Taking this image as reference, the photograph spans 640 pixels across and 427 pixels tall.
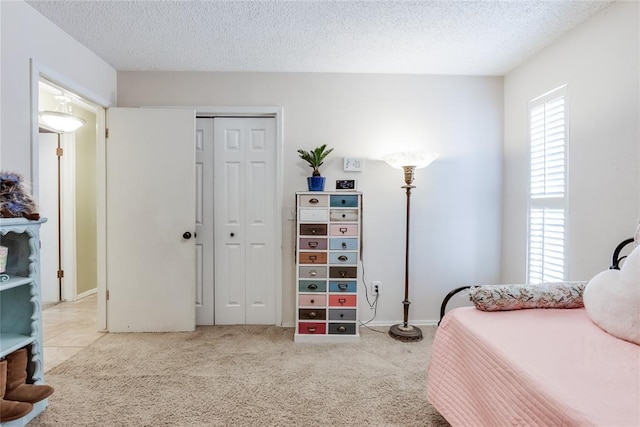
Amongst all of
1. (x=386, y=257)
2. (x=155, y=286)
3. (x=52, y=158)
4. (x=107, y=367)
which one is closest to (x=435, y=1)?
(x=386, y=257)

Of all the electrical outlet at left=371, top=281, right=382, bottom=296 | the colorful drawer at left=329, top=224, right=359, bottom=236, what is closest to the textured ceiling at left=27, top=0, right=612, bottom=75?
the colorful drawer at left=329, top=224, right=359, bottom=236

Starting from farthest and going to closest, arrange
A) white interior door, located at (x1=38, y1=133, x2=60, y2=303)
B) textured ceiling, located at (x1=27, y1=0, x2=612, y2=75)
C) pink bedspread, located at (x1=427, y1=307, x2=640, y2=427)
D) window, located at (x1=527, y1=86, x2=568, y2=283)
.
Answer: white interior door, located at (x1=38, y1=133, x2=60, y2=303) → window, located at (x1=527, y1=86, x2=568, y2=283) → textured ceiling, located at (x1=27, y1=0, x2=612, y2=75) → pink bedspread, located at (x1=427, y1=307, x2=640, y2=427)

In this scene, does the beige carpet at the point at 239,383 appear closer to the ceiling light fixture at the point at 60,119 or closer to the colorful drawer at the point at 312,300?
the colorful drawer at the point at 312,300

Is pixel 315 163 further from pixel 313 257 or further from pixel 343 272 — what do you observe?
pixel 343 272

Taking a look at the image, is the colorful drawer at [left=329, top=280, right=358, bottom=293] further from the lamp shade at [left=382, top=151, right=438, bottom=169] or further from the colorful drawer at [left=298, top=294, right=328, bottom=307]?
the lamp shade at [left=382, top=151, right=438, bottom=169]

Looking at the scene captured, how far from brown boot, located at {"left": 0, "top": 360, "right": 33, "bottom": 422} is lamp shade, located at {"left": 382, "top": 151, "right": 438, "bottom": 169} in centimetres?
281

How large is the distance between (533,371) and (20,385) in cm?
243

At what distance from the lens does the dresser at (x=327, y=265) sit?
2518mm

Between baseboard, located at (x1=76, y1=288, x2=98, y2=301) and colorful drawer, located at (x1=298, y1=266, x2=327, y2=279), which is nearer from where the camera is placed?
colorful drawer, located at (x1=298, y1=266, x2=327, y2=279)

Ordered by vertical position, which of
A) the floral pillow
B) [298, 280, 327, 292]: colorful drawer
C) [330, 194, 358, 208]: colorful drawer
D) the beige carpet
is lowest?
the beige carpet

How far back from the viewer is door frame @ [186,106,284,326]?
281 cm

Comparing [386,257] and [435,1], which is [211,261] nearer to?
[386,257]

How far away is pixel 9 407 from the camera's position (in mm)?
1415

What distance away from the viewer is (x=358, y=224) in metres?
2.50
